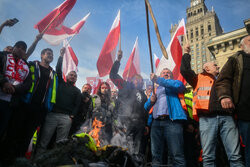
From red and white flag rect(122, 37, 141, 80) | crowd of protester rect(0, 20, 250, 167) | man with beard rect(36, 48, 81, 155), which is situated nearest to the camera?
crowd of protester rect(0, 20, 250, 167)

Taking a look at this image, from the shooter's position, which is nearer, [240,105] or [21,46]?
[240,105]

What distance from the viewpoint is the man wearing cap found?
2268 mm

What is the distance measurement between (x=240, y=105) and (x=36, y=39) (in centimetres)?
372

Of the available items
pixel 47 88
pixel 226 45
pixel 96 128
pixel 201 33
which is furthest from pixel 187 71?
pixel 201 33

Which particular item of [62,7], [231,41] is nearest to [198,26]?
[231,41]

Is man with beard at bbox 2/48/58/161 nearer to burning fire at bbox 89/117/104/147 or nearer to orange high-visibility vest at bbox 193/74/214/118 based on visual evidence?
burning fire at bbox 89/117/104/147

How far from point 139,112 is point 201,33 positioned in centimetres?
7935

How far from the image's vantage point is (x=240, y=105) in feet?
6.70

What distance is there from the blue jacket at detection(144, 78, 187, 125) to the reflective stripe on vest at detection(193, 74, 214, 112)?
24cm

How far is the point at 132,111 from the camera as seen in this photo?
3.98 metres

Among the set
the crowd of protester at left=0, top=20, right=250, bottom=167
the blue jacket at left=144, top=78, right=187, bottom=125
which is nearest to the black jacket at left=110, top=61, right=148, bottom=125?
the crowd of protester at left=0, top=20, right=250, bottom=167

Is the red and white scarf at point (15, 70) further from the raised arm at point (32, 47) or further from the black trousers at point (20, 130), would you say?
the raised arm at point (32, 47)

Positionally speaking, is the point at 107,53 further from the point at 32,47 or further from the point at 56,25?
the point at 32,47

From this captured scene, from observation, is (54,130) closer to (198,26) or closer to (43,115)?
(43,115)
